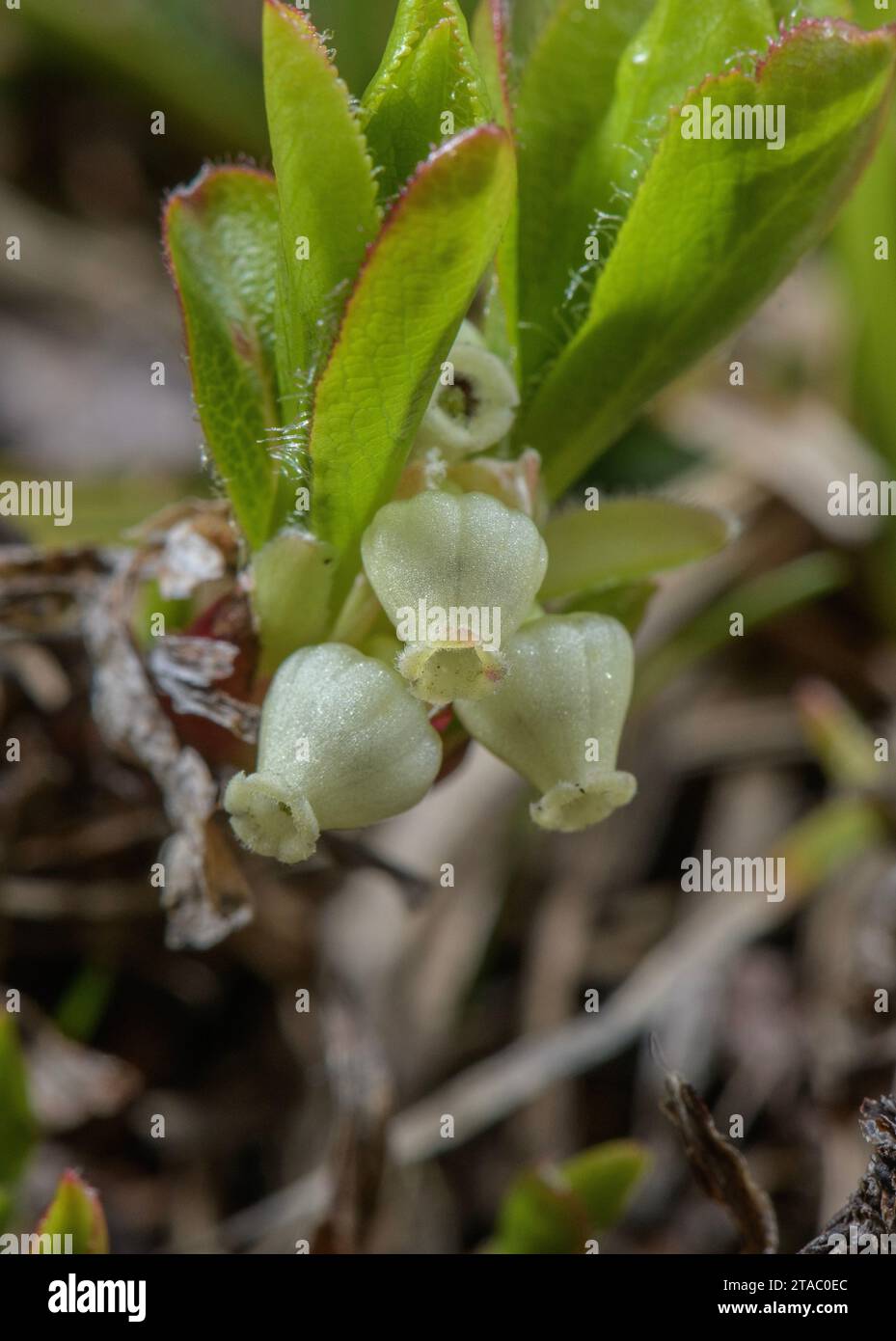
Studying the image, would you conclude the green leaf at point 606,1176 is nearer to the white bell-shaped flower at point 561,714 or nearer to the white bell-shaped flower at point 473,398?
the white bell-shaped flower at point 561,714

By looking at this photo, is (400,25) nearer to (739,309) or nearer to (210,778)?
(739,309)

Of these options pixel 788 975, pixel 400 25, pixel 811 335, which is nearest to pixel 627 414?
pixel 400 25

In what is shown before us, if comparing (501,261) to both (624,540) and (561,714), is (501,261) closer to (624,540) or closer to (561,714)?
(624,540)

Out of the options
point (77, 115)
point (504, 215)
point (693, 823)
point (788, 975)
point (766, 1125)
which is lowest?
point (766, 1125)

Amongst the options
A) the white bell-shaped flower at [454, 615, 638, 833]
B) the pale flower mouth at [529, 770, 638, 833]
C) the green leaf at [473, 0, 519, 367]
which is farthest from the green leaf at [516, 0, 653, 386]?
the pale flower mouth at [529, 770, 638, 833]

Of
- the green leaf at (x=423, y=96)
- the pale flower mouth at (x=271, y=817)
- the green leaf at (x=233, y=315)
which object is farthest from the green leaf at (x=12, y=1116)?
the green leaf at (x=423, y=96)

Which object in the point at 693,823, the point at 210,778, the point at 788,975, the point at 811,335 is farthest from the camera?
the point at 811,335

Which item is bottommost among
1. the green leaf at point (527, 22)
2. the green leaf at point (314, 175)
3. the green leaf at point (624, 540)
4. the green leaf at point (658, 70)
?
the green leaf at point (624, 540)
